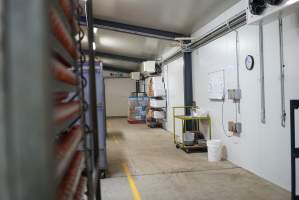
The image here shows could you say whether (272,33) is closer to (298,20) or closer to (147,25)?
(298,20)

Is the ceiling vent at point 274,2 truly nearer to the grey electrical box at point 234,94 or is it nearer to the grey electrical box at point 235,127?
the grey electrical box at point 234,94

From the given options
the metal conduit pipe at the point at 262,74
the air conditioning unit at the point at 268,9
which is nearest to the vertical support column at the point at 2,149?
the air conditioning unit at the point at 268,9

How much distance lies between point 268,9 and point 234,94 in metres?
2.02

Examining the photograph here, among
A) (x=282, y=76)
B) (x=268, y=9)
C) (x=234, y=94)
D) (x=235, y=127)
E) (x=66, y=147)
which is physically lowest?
(x=235, y=127)

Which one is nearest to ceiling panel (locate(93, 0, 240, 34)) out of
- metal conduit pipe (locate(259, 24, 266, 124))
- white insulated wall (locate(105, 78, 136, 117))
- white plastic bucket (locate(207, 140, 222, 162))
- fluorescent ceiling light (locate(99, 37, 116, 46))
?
metal conduit pipe (locate(259, 24, 266, 124))

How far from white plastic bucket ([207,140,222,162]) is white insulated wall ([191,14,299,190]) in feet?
0.69

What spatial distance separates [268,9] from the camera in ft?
11.0

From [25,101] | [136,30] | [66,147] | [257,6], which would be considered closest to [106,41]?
[136,30]

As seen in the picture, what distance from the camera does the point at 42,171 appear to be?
0.53m

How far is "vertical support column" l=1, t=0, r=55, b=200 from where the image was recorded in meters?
0.53

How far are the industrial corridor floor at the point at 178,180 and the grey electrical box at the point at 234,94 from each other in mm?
1272

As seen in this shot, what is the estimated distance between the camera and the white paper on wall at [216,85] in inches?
226

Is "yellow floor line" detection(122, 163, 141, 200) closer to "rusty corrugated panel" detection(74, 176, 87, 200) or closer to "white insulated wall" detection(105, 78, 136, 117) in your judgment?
"rusty corrugated panel" detection(74, 176, 87, 200)

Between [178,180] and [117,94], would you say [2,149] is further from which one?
[117,94]
